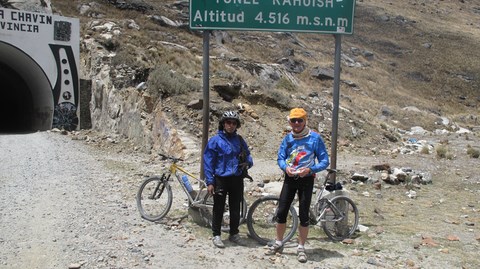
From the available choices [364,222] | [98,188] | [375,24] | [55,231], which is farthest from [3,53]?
[375,24]

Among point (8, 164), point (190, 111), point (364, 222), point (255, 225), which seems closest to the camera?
point (255, 225)

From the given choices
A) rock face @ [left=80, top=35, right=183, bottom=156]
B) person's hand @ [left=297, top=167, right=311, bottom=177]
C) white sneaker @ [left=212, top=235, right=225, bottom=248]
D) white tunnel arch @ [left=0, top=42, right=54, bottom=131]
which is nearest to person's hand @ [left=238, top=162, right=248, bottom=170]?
person's hand @ [left=297, top=167, right=311, bottom=177]

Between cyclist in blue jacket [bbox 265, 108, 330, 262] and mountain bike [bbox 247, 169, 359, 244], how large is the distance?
35 centimetres

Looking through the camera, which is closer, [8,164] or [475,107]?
[8,164]

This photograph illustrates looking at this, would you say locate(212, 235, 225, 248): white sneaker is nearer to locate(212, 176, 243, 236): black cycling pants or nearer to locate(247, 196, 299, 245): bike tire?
locate(212, 176, 243, 236): black cycling pants

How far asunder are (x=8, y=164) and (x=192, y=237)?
7276mm

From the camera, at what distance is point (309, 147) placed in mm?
5234

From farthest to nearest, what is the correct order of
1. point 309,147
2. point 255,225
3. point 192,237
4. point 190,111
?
point 190,111
point 255,225
point 192,237
point 309,147

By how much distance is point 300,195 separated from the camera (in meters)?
5.31

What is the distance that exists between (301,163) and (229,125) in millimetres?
984

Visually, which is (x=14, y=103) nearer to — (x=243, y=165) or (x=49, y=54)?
(x=49, y=54)

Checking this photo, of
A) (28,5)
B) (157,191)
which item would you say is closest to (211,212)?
(157,191)

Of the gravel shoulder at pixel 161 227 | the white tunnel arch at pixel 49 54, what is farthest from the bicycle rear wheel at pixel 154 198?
the white tunnel arch at pixel 49 54

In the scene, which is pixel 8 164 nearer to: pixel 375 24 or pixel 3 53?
pixel 3 53
